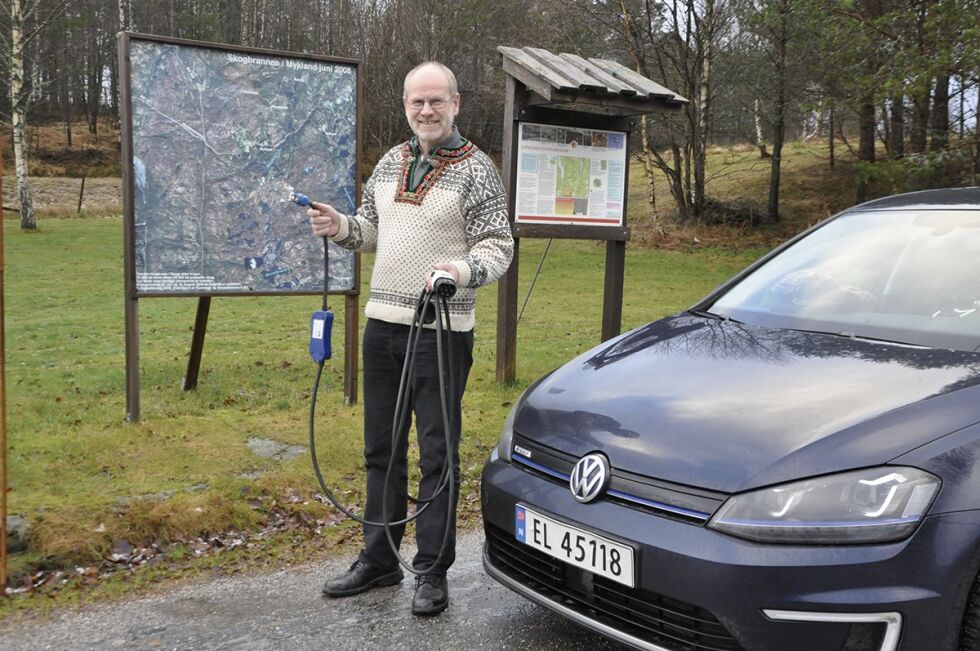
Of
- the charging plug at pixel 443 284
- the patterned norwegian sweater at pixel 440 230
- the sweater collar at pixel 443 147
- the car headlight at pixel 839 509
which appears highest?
the sweater collar at pixel 443 147

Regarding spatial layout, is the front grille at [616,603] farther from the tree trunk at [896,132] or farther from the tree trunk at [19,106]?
the tree trunk at [19,106]

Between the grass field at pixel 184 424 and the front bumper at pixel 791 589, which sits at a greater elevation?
the front bumper at pixel 791 589

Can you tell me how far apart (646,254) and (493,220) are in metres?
21.3

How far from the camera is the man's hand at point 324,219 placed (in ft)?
11.6

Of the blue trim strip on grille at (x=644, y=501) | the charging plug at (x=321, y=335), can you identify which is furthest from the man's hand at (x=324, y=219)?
the blue trim strip on grille at (x=644, y=501)

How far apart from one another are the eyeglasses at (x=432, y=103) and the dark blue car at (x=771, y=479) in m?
1.14

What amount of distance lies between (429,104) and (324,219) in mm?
619

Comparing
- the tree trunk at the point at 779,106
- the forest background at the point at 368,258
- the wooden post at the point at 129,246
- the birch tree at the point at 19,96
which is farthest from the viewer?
the tree trunk at the point at 779,106

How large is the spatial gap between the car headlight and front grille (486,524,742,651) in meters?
0.30

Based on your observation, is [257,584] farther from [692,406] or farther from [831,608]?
[831,608]

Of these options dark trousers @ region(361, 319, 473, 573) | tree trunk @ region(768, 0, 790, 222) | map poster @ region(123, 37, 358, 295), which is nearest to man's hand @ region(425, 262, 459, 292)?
dark trousers @ region(361, 319, 473, 573)

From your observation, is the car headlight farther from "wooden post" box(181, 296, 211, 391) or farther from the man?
"wooden post" box(181, 296, 211, 391)

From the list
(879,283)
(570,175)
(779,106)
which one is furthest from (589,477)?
(779,106)

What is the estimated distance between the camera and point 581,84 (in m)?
6.80
